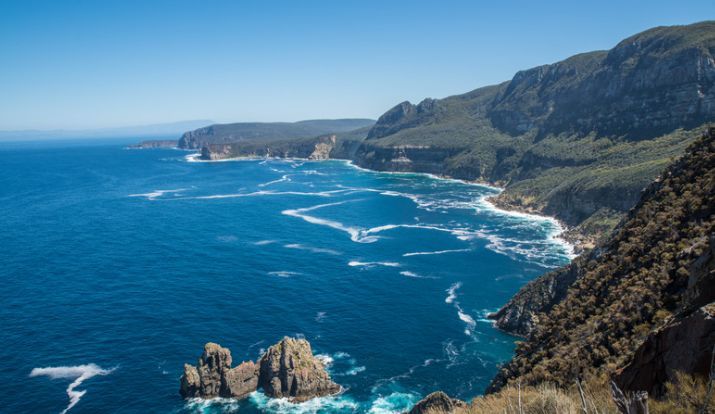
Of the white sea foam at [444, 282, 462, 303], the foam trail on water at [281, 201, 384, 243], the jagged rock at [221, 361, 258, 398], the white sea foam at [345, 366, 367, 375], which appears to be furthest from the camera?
the foam trail on water at [281, 201, 384, 243]

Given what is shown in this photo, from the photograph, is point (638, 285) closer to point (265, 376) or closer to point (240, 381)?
point (265, 376)

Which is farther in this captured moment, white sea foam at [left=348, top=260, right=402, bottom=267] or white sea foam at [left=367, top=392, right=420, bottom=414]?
white sea foam at [left=348, top=260, right=402, bottom=267]

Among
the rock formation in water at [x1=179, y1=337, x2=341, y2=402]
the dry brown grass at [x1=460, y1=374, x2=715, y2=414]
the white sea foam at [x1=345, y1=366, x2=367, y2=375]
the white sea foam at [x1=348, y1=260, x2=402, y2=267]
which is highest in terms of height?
the dry brown grass at [x1=460, y1=374, x2=715, y2=414]

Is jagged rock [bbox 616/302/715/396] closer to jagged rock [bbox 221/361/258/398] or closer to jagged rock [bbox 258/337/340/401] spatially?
jagged rock [bbox 258/337/340/401]

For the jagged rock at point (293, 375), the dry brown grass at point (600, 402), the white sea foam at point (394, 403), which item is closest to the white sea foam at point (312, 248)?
the jagged rock at point (293, 375)

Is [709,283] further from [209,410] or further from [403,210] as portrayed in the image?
[403,210]

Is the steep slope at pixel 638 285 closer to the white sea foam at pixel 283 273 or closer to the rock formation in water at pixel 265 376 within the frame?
the rock formation in water at pixel 265 376

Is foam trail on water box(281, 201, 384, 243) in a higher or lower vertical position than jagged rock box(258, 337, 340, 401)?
higher

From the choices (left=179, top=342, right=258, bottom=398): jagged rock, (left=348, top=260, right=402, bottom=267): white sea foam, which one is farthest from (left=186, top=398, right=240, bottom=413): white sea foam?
Result: (left=348, top=260, right=402, bottom=267): white sea foam
